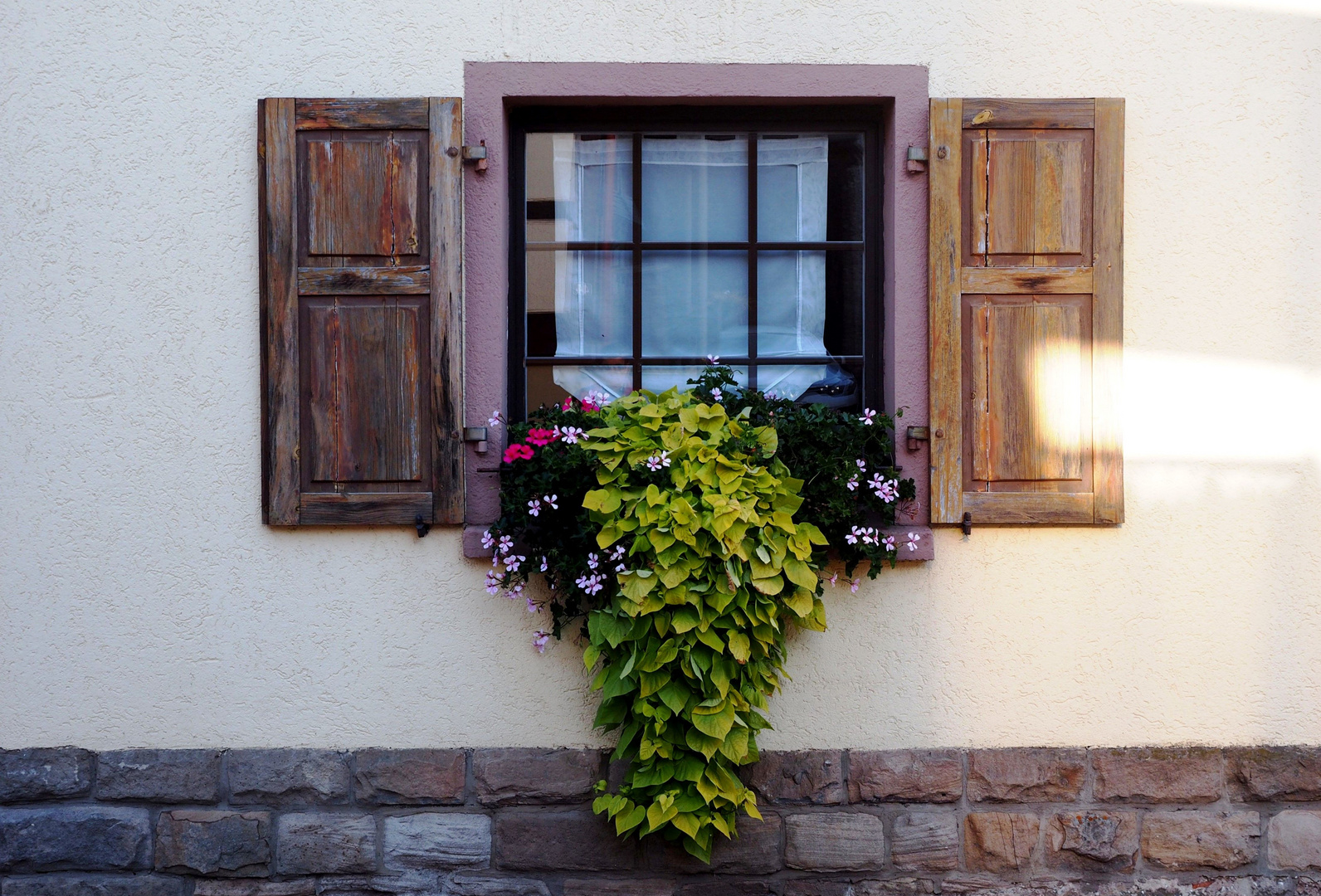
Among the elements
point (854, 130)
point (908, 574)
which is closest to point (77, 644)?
point (908, 574)

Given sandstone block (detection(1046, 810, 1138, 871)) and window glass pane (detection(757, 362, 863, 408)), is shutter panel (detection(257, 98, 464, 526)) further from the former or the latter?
sandstone block (detection(1046, 810, 1138, 871))

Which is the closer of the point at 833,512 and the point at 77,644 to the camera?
the point at 833,512

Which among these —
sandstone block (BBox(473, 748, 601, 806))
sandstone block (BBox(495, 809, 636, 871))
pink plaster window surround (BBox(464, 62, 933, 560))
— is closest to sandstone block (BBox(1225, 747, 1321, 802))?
pink plaster window surround (BBox(464, 62, 933, 560))

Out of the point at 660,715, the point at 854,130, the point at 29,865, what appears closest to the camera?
the point at 660,715

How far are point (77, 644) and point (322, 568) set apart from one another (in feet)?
2.80

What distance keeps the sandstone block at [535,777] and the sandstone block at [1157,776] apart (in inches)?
65.5

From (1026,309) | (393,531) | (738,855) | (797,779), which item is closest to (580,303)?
(393,531)

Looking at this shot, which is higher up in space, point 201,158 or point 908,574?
point 201,158

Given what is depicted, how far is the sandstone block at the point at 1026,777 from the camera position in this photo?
3.24 metres

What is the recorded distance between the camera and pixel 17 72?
10.7ft

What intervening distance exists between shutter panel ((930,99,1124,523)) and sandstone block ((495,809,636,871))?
1.49 m

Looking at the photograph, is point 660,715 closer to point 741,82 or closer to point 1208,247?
point 741,82

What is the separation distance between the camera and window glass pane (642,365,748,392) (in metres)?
3.47

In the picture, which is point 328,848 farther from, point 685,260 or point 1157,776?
point 1157,776
